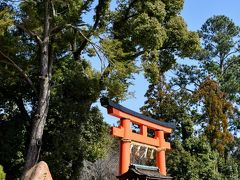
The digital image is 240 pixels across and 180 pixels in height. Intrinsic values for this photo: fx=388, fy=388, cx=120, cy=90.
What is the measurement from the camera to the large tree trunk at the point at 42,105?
12.8 m

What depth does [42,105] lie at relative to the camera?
13391 mm

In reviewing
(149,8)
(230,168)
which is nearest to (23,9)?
(149,8)

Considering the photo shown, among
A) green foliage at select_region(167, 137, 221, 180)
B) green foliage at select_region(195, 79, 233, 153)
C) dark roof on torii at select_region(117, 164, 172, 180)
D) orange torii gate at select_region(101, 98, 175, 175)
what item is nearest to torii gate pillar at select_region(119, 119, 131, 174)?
orange torii gate at select_region(101, 98, 175, 175)

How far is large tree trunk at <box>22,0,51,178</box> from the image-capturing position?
12781 millimetres

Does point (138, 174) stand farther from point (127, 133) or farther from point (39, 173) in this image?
point (39, 173)

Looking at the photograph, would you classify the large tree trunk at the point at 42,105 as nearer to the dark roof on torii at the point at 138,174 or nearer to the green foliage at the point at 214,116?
the dark roof on torii at the point at 138,174

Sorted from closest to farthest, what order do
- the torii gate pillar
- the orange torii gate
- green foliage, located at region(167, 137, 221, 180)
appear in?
the torii gate pillar
the orange torii gate
green foliage, located at region(167, 137, 221, 180)

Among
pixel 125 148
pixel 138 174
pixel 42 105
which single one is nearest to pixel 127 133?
pixel 125 148

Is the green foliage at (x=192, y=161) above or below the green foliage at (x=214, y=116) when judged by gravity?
below

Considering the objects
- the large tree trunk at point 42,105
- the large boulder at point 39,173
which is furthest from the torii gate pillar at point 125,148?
the large boulder at point 39,173

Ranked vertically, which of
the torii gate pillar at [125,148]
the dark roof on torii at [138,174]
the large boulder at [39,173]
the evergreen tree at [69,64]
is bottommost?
the large boulder at [39,173]

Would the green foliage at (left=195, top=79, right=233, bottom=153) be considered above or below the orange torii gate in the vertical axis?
above

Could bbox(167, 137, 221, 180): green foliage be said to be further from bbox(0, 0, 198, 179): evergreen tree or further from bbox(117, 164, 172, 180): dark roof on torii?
bbox(117, 164, 172, 180): dark roof on torii

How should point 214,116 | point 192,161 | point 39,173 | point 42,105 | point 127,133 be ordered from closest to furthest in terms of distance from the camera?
point 39,173
point 127,133
point 42,105
point 192,161
point 214,116
